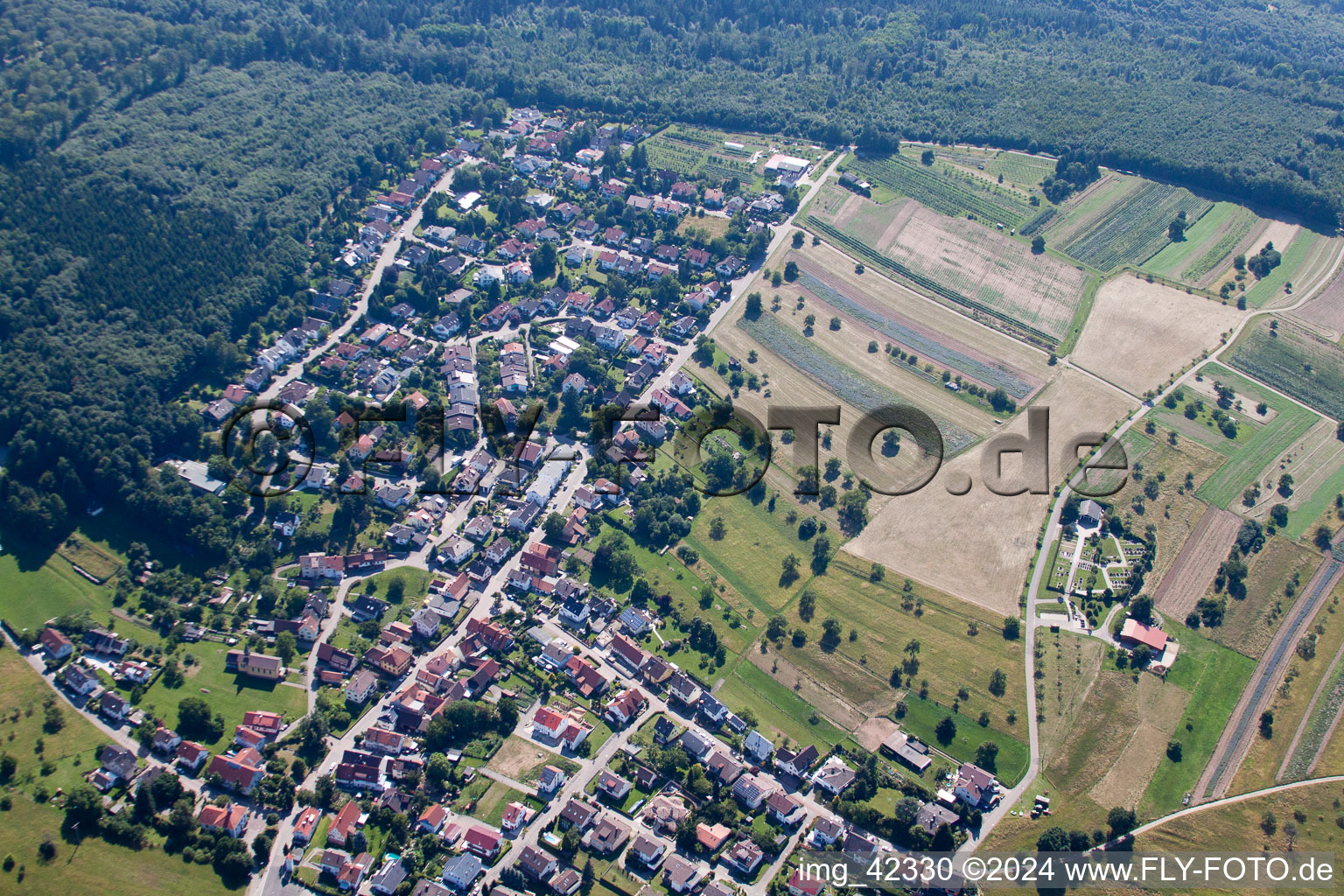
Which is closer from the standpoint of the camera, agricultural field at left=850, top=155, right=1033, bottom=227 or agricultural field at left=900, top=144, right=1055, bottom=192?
agricultural field at left=850, top=155, right=1033, bottom=227

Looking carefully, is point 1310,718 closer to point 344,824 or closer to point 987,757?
point 987,757

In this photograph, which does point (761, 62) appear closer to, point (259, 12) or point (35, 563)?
point (259, 12)

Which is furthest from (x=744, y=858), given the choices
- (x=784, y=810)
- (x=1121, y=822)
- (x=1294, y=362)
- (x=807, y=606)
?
(x=1294, y=362)

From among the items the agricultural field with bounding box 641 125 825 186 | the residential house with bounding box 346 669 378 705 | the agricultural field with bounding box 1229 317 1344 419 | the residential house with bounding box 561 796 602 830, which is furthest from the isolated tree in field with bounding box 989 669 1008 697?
the agricultural field with bounding box 641 125 825 186

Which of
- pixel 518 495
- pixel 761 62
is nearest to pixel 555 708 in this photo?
pixel 518 495

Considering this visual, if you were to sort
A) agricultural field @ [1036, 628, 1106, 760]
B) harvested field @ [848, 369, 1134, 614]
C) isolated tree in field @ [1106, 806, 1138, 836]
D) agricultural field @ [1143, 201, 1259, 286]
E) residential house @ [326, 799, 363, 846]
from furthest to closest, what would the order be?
agricultural field @ [1143, 201, 1259, 286] < harvested field @ [848, 369, 1134, 614] < agricultural field @ [1036, 628, 1106, 760] < isolated tree in field @ [1106, 806, 1138, 836] < residential house @ [326, 799, 363, 846]

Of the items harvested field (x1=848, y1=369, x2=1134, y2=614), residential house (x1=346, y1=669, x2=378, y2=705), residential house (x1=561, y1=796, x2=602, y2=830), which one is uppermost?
harvested field (x1=848, y1=369, x2=1134, y2=614)

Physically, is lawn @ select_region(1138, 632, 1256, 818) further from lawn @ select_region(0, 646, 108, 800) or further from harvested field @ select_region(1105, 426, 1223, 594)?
lawn @ select_region(0, 646, 108, 800)
